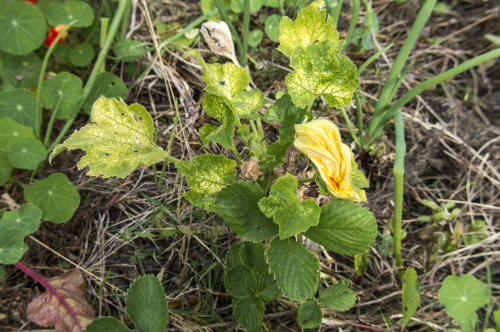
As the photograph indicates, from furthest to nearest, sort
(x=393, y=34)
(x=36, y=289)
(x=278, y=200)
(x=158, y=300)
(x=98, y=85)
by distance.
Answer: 1. (x=393, y=34)
2. (x=98, y=85)
3. (x=36, y=289)
4. (x=158, y=300)
5. (x=278, y=200)

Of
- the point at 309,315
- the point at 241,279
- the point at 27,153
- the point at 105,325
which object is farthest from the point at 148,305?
the point at 27,153

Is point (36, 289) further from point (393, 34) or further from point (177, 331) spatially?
point (393, 34)

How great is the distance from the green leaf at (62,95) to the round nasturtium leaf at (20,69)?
0.23 metres

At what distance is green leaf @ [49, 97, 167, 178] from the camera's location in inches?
54.4

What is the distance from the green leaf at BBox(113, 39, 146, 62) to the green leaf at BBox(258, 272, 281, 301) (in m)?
1.47

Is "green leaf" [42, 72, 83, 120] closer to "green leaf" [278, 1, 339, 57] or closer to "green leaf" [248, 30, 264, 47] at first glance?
"green leaf" [248, 30, 264, 47]

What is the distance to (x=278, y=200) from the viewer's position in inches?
50.2

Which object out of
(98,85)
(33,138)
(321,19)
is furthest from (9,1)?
(321,19)

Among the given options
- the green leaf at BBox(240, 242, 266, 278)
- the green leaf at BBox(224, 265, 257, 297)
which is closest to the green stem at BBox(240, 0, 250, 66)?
the green leaf at BBox(240, 242, 266, 278)

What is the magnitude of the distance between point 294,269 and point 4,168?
5.32 feet

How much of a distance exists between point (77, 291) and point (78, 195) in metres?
0.47

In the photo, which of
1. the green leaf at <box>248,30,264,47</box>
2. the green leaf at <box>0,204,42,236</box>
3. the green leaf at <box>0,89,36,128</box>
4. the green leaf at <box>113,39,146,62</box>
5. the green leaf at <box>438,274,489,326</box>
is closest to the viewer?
the green leaf at <box>438,274,489,326</box>

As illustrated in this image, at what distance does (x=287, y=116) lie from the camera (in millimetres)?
1442

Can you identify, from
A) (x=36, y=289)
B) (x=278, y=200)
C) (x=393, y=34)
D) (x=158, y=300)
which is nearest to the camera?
(x=278, y=200)
